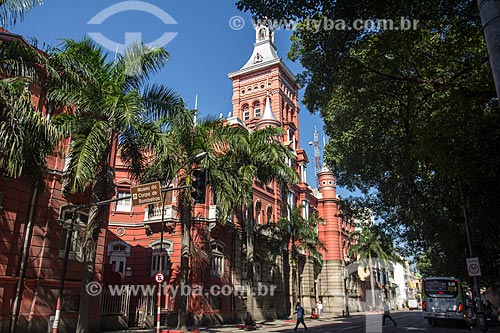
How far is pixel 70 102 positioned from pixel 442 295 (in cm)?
2714

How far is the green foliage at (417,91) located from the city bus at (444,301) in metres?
9.46

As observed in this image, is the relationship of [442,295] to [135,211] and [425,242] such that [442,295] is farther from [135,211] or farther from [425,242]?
[135,211]

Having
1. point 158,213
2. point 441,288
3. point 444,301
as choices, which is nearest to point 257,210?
point 158,213

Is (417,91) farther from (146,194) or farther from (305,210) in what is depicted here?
(305,210)

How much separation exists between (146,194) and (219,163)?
→ 992cm

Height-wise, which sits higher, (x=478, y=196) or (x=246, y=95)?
(x=246, y=95)

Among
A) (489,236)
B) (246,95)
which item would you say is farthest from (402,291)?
(489,236)

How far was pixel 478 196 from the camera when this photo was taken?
1622cm

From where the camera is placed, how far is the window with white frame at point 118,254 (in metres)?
26.6

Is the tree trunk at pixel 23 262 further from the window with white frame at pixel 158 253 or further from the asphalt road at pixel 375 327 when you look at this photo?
the asphalt road at pixel 375 327

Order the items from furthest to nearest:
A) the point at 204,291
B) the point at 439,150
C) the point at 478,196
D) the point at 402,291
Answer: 1. the point at 402,291
2. the point at 204,291
3. the point at 478,196
4. the point at 439,150

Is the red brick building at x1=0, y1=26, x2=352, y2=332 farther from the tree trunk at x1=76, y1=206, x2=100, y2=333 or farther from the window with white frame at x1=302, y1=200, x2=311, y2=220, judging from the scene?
the tree trunk at x1=76, y1=206, x2=100, y2=333

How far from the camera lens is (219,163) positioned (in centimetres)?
2269

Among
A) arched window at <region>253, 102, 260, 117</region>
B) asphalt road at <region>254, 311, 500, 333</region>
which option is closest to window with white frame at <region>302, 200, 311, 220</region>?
arched window at <region>253, 102, 260, 117</region>
